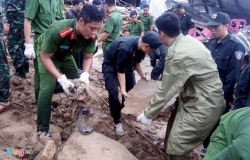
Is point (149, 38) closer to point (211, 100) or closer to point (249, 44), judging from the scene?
point (211, 100)

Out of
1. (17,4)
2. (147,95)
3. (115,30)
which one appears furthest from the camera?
(115,30)

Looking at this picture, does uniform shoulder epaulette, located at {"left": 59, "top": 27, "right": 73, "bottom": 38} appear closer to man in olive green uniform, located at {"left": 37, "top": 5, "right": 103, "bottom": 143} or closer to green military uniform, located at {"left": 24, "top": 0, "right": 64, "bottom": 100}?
man in olive green uniform, located at {"left": 37, "top": 5, "right": 103, "bottom": 143}

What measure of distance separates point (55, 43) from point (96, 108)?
1802 millimetres

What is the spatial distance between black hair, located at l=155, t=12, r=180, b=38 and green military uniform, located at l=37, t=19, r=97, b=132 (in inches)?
35.1

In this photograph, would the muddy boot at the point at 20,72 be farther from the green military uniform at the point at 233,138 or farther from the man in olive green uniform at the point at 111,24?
the green military uniform at the point at 233,138

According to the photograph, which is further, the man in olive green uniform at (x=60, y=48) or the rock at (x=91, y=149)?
the man in olive green uniform at (x=60, y=48)

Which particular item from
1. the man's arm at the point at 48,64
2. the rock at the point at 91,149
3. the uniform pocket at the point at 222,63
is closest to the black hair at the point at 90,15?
the man's arm at the point at 48,64

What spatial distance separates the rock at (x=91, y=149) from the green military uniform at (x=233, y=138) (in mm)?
1140

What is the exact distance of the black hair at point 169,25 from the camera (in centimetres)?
234

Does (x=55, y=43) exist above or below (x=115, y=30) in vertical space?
above

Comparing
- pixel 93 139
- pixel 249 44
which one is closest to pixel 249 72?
pixel 93 139

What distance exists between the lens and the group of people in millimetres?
2164

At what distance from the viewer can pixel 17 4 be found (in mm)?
4102

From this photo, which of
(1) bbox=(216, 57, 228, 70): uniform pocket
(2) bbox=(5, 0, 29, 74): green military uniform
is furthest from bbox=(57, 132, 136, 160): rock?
(2) bbox=(5, 0, 29, 74): green military uniform
